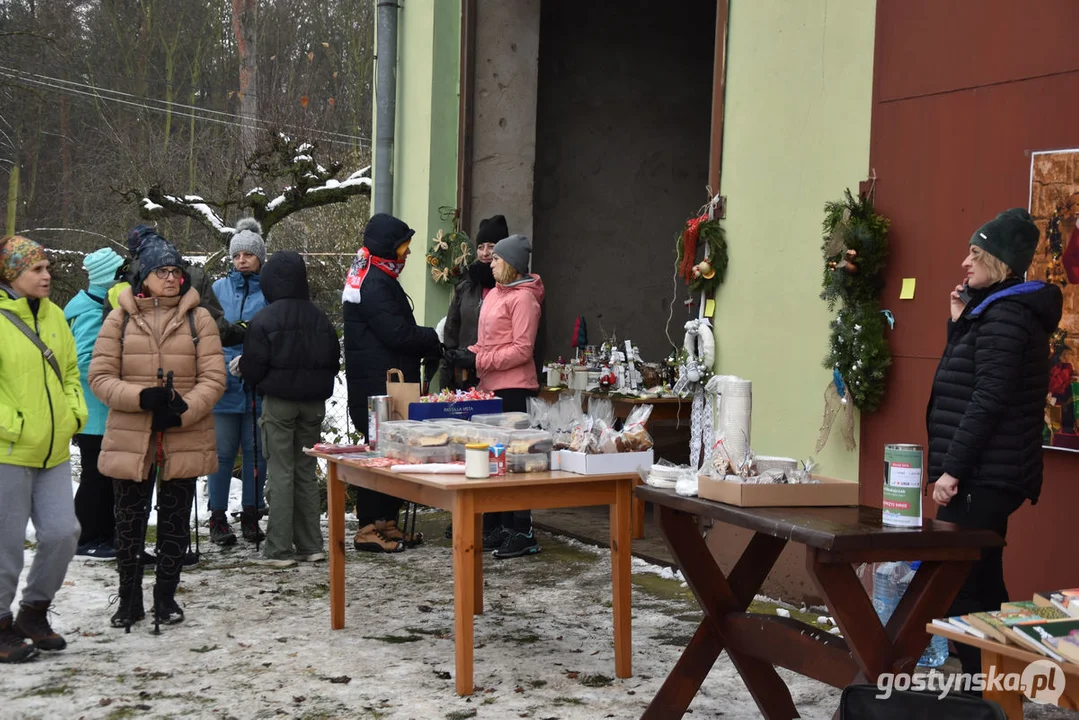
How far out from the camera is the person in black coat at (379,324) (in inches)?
277

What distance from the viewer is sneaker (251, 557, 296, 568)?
22.8ft

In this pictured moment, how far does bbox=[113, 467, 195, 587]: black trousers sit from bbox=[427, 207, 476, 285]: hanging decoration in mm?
4062

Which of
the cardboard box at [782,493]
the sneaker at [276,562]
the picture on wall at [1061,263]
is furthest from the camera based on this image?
the sneaker at [276,562]

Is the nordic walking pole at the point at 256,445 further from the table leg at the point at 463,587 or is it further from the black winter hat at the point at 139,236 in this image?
the table leg at the point at 463,587

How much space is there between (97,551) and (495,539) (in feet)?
8.04

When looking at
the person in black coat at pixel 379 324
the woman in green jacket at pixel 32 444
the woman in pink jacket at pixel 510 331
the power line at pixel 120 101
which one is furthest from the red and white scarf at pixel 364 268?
the power line at pixel 120 101

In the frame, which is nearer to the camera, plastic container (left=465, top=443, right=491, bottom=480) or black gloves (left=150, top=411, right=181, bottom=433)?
plastic container (left=465, top=443, right=491, bottom=480)

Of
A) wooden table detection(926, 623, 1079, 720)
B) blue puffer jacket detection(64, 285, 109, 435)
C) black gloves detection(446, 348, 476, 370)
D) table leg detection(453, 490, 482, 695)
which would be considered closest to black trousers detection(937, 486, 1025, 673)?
wooden table detection(926, 623, 1079, 720)

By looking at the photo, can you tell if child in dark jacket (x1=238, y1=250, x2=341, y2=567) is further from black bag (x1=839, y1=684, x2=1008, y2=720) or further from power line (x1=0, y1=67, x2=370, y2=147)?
power line (x1=0, y1=67, x2=370, y2=147)

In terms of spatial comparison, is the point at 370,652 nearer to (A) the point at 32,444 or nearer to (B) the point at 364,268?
(A) the point at 32,444

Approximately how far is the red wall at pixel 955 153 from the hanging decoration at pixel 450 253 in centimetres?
429

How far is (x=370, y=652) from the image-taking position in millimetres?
5176

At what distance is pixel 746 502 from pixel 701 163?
23.7ft

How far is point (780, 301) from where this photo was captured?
6.23m
